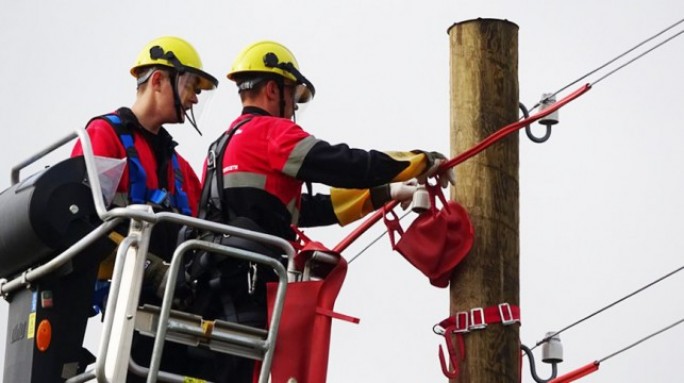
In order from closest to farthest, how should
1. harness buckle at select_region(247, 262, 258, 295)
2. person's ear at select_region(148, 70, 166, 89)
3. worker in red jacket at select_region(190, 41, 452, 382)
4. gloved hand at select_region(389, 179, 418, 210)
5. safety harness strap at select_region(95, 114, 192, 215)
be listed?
harness buckle at select_region(247, 262, 258, 295) → worker in red jacket at select_region(190, 41, 452, 382) → safety harness strap at select_region(95, 114, 192, 215) → gloved hand at select_region(389, 179, 418, 210) → person's ear at select_region(148, 70, 166, 89)

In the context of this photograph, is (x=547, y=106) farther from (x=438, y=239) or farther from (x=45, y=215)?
(x=45, y=215)

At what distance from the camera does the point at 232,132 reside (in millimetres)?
9539

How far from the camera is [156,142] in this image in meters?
9.91

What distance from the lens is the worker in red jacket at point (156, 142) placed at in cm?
944

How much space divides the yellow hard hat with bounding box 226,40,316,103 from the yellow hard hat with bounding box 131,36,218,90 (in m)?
0.29

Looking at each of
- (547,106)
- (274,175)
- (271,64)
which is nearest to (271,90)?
(271,64)

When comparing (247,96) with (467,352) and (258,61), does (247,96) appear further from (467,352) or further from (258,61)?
(467,352)

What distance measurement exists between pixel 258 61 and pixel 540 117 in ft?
5.14

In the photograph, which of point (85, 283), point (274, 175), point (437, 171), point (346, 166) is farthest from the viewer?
point (437, 171)

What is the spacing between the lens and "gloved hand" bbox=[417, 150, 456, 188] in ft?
31.1

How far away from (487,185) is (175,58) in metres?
1.96

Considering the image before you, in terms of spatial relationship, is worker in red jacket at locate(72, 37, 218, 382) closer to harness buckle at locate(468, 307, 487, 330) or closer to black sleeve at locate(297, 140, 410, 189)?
black sleeve at locate(297, 140, 410, 189)

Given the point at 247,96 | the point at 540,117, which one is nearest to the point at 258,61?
the point at 247,96

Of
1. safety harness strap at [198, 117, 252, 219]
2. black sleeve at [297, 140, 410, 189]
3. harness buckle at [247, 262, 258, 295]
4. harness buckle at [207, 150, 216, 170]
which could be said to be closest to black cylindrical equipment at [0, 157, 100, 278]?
harness buckle at [247, 262, 258, 295]
